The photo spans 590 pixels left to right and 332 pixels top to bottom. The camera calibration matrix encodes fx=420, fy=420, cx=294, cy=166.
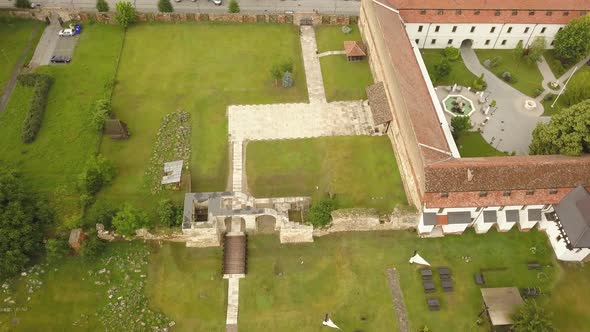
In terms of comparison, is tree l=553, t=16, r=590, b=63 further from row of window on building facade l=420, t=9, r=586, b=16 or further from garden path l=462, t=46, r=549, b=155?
garden path l=462, t=46, r=549, b=155

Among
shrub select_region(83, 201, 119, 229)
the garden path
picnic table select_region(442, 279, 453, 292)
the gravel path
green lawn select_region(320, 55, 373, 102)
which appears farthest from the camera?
green lawn select_region(320, 55, 373, 102)

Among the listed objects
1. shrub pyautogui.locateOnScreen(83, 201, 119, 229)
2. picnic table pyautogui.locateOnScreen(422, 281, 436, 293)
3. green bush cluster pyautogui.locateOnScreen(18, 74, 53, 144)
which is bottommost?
picnic table pyautogui.locateOnScreen(422, 281, 436, 293)

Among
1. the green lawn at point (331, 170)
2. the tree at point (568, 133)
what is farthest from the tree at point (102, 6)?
the tree at point (568, 133)

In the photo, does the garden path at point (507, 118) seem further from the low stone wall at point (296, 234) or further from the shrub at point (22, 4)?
the shrub at point (22, 4)

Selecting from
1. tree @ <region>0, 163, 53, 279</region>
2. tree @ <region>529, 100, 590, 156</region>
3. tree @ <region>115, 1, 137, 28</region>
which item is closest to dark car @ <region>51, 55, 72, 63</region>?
tree @ <region>115, 1, 137, 28</region>

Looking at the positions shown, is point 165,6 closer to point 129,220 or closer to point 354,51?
point 354,51

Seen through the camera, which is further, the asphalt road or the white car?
the asphalt road

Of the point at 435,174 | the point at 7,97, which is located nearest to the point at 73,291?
the point at 7,97

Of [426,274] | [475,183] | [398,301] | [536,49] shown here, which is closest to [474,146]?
[475,183]
